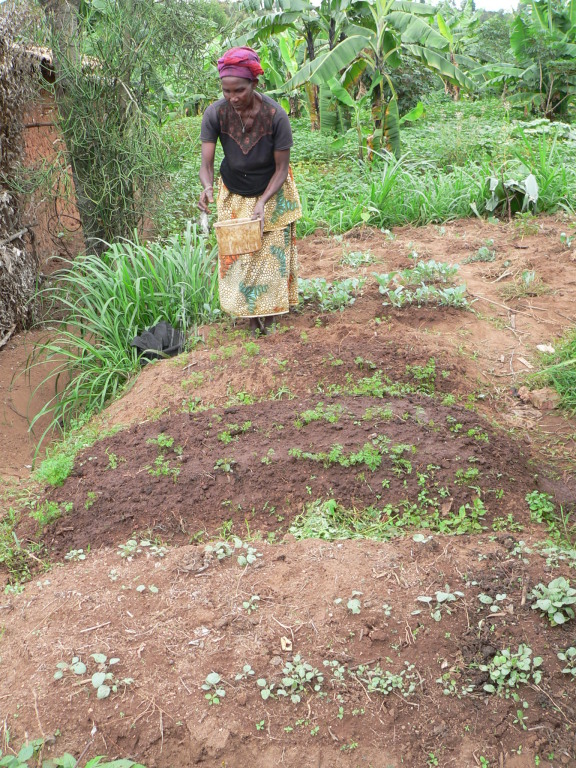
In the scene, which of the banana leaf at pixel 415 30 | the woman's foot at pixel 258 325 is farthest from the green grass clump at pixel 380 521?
the banana leaf at pixel 415 30

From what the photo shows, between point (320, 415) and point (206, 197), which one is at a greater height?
point (206, 197)

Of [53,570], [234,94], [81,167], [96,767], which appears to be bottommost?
[53,570]

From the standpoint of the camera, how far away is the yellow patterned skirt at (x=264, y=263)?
4.61 meters

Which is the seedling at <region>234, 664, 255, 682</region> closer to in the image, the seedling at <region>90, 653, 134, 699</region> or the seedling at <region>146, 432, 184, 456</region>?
the seedling at <region>90, 653, 134, 699</region>

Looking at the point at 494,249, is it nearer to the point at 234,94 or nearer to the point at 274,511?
the point at 234,94

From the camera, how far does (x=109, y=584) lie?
2.88 m

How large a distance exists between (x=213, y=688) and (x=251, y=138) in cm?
313

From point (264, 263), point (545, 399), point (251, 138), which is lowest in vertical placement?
point (545, 399)

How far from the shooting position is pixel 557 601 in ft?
8.26

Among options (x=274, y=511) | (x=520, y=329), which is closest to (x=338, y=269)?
(x=520, y=329)

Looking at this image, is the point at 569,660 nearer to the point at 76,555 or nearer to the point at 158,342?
the point at 76,555

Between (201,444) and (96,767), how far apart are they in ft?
6.60

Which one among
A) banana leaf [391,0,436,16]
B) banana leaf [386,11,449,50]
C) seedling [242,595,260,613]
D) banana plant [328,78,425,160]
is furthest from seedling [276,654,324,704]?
banana leaf [391,0,436,16]

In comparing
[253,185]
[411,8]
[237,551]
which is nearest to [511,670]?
[237,551]
